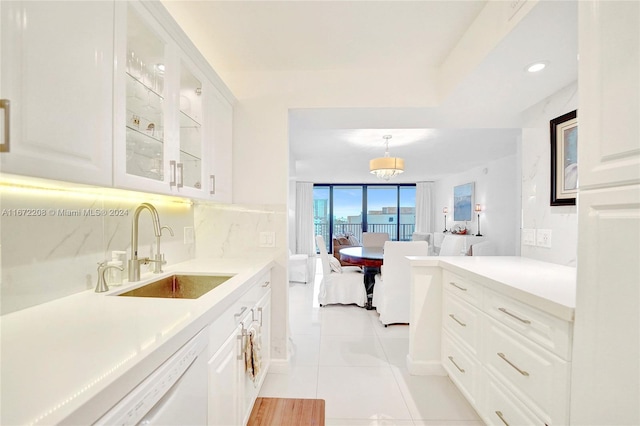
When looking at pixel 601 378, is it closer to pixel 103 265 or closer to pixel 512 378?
pixel 512 378

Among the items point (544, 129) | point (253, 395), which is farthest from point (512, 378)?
point (544, 129)

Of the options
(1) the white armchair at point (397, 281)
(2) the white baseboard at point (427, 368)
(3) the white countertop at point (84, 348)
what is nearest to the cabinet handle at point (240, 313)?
(3) the white countertop at point (84, 348)

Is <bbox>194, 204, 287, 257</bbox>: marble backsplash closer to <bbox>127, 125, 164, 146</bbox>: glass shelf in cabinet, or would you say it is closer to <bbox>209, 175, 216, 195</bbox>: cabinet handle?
<bbox>209, 175, 216, 195</bbox>: cabinet handle

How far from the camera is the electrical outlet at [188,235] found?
2157 millimetres

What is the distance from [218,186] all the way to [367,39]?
4.79 ft

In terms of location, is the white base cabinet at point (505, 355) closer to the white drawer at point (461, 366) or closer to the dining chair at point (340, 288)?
the white drawer at point (461, 366)

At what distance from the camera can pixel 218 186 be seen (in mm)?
2047

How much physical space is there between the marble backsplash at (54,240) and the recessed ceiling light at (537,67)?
2.46m

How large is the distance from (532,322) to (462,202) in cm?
636

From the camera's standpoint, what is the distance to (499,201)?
549cm

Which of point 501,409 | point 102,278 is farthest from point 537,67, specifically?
point 102,278

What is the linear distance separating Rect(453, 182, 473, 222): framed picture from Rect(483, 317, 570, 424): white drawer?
5.71 meters

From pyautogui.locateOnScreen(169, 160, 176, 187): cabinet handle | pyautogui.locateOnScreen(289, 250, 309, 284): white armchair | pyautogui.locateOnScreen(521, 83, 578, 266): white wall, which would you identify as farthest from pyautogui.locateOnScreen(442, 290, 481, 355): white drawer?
pyautogui.locateOnScreen(289, 250, 309, 284): white armchair

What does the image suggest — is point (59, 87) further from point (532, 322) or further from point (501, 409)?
point (501, 409)
